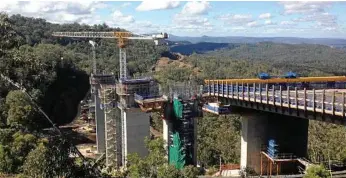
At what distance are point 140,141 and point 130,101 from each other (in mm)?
4490

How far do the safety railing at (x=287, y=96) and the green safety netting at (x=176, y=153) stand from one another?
488cm

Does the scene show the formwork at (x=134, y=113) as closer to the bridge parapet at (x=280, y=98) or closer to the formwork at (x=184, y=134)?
the formwork at (x=184, y=134)

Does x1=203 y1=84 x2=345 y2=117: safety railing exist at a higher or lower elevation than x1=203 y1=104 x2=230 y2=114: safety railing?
higher

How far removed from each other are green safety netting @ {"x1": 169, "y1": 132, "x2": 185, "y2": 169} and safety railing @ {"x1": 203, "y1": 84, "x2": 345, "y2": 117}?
4.88 metres

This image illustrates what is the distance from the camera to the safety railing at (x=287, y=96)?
24664 mm

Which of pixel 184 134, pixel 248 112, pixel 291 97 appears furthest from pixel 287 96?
pixel 184 134

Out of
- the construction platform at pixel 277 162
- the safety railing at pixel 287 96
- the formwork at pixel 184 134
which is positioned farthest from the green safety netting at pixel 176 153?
the construction platform at pixel 277 162

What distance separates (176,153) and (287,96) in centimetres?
1272

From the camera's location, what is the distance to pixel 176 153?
37000 mm

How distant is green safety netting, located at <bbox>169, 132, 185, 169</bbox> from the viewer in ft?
119

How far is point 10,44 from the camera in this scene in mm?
19531

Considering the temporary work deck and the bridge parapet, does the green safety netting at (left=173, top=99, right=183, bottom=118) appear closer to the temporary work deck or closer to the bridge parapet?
the temporary work deck

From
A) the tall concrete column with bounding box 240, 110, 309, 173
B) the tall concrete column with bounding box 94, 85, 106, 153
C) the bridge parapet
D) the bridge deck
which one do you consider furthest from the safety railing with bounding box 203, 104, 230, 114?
the tall concrete column with bounding box 94, 85, 106, 153

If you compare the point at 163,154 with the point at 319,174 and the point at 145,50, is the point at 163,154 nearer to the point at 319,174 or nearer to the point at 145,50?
the point at 319,174
